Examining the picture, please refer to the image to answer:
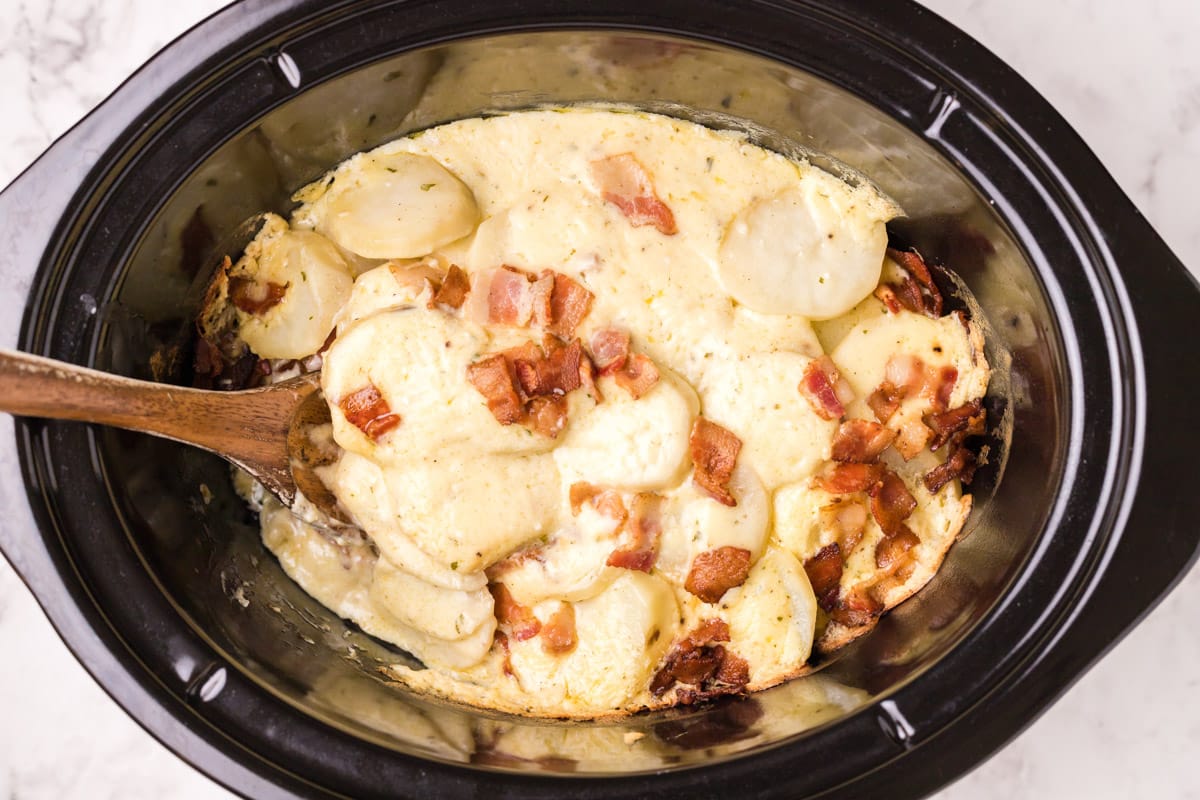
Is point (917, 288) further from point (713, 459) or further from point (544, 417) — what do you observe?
point (544, 417)

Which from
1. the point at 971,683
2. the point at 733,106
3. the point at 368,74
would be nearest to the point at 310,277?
the point at 368,74

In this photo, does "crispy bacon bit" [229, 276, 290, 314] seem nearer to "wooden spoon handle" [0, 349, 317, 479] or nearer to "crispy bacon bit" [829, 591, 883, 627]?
"wooden spoon handle" [0, 349, 317, 479]

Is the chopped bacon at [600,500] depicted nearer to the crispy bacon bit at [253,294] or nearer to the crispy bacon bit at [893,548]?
the crispy bacon bit at [893,548]

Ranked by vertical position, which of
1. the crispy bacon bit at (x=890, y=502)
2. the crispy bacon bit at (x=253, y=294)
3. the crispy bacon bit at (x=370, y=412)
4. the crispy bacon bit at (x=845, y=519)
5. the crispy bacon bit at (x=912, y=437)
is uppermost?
the crispy bacon bit at (x=912, y=437)

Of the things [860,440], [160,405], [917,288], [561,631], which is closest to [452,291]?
[160,405]

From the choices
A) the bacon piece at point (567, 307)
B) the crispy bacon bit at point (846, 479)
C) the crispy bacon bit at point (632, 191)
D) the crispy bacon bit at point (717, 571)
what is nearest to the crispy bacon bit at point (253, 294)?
the bacon piece at point (567, 307)

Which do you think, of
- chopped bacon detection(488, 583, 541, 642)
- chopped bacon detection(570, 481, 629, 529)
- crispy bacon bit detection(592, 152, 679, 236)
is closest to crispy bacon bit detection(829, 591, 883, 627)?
chopped bacon detection(570, 481, 629, 529)

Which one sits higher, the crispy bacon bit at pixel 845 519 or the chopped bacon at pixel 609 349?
the crispy bacon bit at pixel 845 519
